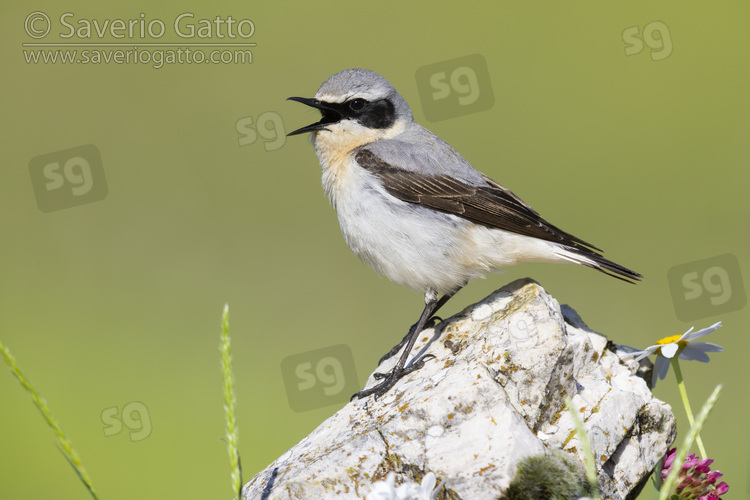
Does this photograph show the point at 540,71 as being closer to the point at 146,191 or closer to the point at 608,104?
the point at 608,104

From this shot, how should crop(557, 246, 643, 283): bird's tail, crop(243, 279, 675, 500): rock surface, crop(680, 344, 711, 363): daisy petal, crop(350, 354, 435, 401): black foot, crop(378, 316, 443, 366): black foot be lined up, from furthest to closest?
crop(378, 316, 443, 366): black foot, crop(557, 246, 643, 283): bird's tail, crop(350, 354, 435, 401): black foot, crop(680, 344, 711, 363): daisy petal, crop(243, 279, 675, 500): rock surface

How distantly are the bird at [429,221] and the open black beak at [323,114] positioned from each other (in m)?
0.01

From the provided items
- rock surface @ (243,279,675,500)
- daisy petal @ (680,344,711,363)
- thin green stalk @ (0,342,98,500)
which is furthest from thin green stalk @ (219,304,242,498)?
daisy petal @ (680,344,711,363)

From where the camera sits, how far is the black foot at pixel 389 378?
459 cm

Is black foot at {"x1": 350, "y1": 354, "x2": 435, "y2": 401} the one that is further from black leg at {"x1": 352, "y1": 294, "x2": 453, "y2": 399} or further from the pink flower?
the pink flower

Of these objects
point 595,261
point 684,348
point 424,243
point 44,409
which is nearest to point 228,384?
point 44,409

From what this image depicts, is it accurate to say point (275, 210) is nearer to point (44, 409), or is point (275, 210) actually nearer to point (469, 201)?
point (469, 201)

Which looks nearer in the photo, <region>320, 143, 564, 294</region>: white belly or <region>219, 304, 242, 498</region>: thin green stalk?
<region>219, 304, 242, 498</region>: thin green stalk

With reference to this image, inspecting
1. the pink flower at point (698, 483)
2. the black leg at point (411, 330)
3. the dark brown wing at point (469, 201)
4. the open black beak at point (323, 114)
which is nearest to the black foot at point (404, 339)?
the black leg at point (411, 330)

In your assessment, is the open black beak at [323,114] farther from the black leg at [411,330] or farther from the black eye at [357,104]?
the black leg at [411,330]

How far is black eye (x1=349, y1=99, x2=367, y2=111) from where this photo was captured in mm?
5832

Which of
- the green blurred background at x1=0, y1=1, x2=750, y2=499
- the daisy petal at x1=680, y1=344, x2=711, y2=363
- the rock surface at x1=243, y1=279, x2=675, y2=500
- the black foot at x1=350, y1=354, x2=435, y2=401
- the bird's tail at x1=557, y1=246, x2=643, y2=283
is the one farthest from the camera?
the green blurred background at x1=0, y1=1, x2=750, y2=499

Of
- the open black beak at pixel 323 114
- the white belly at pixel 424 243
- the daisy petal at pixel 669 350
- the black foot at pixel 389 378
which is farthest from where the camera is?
the open black beak at pixel 323 114

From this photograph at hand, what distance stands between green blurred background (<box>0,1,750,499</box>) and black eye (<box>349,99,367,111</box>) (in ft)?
11.4
